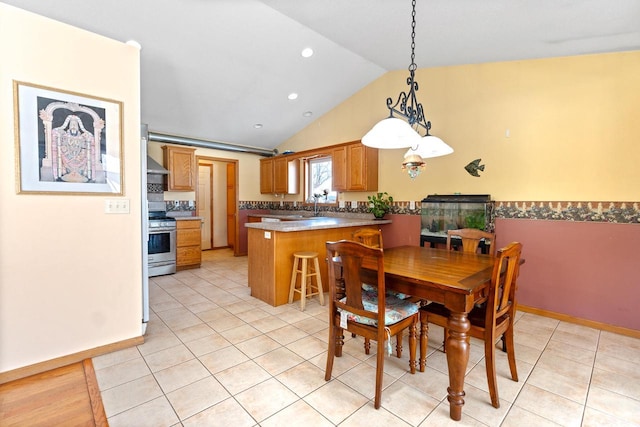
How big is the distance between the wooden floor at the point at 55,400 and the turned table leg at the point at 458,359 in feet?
6.39

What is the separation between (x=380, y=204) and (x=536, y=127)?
6.87 ft

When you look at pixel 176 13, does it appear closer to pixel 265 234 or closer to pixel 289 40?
pixel 289 40

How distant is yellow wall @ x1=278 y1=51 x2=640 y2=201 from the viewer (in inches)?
109

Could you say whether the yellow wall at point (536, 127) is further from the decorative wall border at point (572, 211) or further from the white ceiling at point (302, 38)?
the white ceiling at point (302, 38)

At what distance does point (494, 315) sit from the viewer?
1.74m

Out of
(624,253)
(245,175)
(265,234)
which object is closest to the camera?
(624,253)

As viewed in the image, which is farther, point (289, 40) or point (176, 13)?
point (289, 40)

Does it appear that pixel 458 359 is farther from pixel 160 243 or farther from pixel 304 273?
pixel 160 243

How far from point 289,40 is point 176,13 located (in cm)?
125

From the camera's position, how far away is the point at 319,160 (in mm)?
5875

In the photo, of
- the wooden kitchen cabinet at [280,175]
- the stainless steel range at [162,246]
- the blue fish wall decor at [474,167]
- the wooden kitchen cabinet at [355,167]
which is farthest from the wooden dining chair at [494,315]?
the wooden kitchen cabinet at [280,175]

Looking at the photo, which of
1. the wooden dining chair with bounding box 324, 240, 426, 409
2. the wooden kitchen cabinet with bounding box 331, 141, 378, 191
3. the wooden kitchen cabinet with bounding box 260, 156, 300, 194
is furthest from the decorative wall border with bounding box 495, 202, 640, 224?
the wooden kitchen cabinet with bounding box 260, 156, 300, 194

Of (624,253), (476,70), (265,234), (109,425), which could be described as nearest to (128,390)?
(109,425)

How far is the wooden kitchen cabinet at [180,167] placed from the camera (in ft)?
17.0
